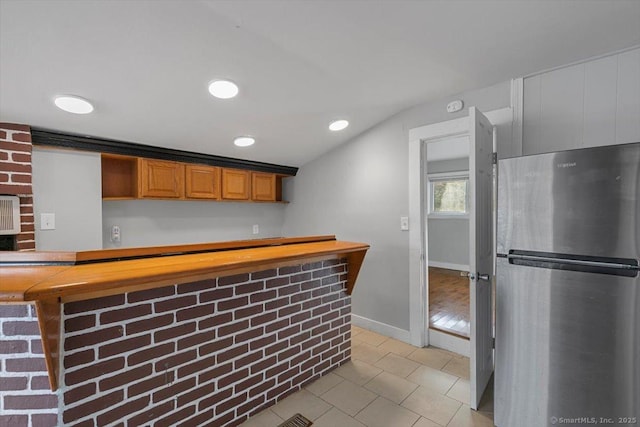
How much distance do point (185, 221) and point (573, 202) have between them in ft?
11.1

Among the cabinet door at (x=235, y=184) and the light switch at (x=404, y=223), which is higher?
the cabinet door at (x=235, y=184)

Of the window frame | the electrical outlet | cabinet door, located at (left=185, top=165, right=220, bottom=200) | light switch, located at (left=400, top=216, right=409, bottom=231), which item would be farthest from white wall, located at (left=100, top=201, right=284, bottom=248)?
the window frame

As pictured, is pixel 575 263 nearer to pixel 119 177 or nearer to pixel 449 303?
pixel 449 303

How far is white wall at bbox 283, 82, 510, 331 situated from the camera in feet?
9.35

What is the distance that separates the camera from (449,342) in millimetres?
2725

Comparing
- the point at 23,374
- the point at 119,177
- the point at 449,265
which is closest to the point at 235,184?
the point at 119,177

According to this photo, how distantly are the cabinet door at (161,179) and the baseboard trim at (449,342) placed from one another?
2.93 metres

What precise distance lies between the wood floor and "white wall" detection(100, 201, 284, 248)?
7.73ft

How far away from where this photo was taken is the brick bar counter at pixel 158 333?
1.08m

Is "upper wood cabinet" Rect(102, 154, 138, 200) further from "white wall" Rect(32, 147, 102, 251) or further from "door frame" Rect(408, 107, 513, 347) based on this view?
"door frame" Rect(408, 107, 513, 347)

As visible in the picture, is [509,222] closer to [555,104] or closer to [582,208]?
[582,208]

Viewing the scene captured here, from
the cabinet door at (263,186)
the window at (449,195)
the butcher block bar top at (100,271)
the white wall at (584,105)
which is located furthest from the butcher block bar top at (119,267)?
the window at (449,195)

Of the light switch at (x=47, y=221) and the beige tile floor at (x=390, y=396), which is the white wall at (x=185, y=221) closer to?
the light switch at (x=47, y=221)

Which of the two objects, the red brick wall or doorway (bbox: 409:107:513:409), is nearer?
the red brick wall
